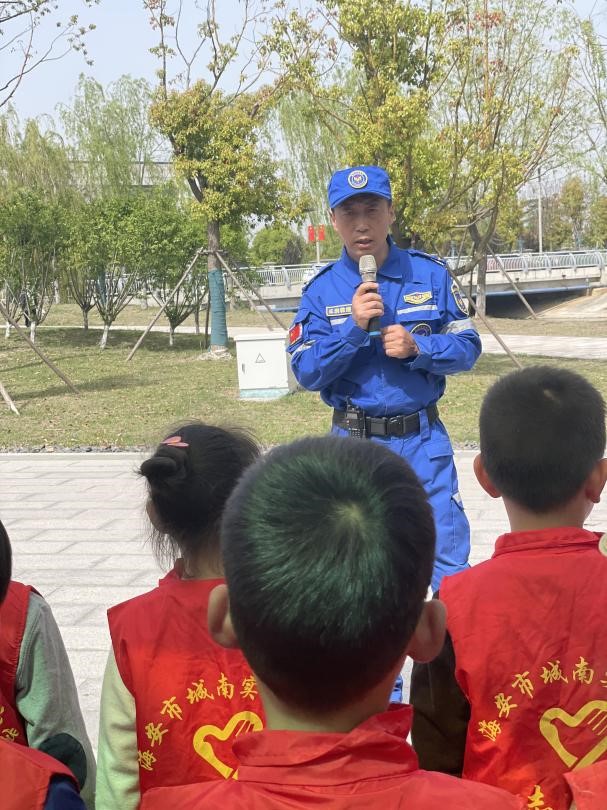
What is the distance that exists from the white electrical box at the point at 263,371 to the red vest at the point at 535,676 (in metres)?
10.2

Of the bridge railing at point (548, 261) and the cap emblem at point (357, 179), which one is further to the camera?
the bridge railing at point (548, 261)

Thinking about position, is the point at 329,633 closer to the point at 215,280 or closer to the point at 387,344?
the point at 387,344

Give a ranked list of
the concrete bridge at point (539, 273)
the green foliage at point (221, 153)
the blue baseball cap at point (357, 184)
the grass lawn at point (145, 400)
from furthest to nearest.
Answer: the concrete bridge at point (539, 273), the green foliage at point (221, 153), the grass lawn at point (145, 400), the blue baseball cap at point (357, 184)

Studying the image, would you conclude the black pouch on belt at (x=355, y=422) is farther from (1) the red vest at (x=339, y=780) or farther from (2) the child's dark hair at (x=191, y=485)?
(1) the red vest at (x=339, y=780)

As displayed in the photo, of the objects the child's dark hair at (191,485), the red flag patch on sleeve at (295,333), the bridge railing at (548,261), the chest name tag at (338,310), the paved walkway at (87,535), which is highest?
the bridge railing at (548,261)

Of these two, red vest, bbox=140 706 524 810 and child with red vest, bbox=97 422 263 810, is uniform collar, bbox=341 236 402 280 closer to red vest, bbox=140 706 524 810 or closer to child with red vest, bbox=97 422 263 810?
child with red vest, bbox=97 422 263 810

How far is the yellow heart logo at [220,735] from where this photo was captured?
1.72 meters

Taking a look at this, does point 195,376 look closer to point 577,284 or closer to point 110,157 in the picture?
point 110,157

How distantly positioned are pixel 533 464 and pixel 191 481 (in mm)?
645

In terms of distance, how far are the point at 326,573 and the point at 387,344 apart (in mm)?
2200

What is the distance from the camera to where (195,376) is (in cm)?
1434

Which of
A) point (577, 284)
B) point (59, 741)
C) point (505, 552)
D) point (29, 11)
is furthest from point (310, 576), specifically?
point (577, 284)

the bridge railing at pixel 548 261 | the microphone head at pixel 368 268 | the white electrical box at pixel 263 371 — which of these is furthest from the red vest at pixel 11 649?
the bridge railing at pixel 548 261

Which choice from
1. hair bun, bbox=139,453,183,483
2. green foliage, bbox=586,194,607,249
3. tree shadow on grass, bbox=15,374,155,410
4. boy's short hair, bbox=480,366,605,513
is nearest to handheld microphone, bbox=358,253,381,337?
boy's short hair, bbox=480,366,605,513
